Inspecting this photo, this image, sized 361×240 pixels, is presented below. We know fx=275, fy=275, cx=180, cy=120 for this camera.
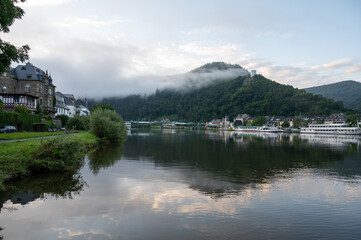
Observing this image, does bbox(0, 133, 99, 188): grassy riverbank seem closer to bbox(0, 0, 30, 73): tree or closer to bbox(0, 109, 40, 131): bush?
bbox(0, 0, 30, 73): tree

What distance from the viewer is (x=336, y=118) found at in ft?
529

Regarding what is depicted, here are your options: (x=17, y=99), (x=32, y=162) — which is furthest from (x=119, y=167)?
(x=17, y=99)

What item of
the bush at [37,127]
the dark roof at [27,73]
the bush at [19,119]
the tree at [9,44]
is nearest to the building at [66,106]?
the dark roof at [27,73]

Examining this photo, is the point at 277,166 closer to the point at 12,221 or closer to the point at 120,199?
the point at 120,199

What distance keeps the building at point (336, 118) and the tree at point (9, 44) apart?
173 m

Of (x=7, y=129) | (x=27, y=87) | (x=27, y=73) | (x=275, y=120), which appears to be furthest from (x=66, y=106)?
(x=275, y=120)

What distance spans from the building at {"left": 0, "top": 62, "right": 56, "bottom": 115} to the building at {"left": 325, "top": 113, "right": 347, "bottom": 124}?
500 feet

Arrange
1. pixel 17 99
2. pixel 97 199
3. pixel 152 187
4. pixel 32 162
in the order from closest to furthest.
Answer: pixel 97 199 → pixel 152 187 → pixel 32 162 → pixel 17 99

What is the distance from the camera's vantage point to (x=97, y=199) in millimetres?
14422

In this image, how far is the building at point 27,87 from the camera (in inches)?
2079

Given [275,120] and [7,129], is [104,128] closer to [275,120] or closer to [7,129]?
[7,129]

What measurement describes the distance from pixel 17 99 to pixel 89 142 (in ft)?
87.2

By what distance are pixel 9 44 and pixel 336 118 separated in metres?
177

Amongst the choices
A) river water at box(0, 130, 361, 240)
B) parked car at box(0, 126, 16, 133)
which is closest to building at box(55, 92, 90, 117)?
parked car at box(0, 126, 16, 133)
